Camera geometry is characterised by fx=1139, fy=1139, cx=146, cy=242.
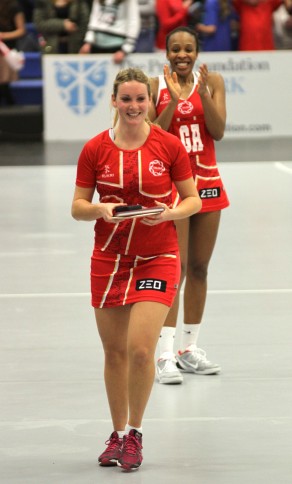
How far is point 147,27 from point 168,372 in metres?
11.6

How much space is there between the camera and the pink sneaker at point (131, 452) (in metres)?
4.95

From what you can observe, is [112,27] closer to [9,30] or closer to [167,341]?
[9,30]

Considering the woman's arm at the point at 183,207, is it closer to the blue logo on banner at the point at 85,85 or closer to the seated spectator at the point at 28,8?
the blue logo on banner at the point at 85,85

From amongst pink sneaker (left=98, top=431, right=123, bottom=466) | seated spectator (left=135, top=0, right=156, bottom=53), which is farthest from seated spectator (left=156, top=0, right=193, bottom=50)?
pink sneaker (left=98, top=431, right=123, bottom=466)

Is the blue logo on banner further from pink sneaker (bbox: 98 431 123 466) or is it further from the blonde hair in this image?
pink sneaker (bbox: 98 431 123 466)

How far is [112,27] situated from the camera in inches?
666

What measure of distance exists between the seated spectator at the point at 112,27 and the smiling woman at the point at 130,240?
11.9 metres

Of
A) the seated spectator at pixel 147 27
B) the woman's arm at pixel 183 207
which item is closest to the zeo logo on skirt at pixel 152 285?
the woman's arm at pixel 183 207

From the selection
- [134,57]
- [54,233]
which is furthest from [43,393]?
[134,57]

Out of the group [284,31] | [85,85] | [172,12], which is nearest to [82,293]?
A: [85,85]

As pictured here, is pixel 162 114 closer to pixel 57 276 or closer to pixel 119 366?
pixel 119 366

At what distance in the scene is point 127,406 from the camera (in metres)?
5.08

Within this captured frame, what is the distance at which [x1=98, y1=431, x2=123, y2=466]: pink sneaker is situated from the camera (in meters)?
5.01

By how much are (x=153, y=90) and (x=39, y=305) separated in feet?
7.58
